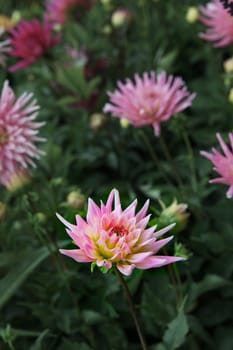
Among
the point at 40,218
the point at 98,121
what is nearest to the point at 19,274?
the point at 40,218

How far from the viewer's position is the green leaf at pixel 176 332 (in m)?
0.80

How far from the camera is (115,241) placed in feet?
2.03

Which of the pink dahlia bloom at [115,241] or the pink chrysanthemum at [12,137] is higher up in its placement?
the pink chrysanthemum at [12,137]

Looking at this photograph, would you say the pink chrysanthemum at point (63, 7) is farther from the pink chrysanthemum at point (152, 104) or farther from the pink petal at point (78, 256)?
the pink petal at point (78, 256)

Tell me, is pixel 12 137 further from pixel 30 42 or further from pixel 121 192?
pixel 30 42

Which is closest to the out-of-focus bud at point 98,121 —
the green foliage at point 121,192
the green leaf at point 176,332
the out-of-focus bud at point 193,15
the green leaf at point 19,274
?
the green foliage at point 121,192

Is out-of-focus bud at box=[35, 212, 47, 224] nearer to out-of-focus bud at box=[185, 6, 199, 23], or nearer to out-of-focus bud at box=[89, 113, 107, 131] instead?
out-of-focus bud at box=[89, 113, 107, 131]

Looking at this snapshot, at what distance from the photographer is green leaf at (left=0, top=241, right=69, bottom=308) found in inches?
37.0

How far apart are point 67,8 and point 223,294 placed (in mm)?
1024

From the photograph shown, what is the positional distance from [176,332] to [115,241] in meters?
0.26

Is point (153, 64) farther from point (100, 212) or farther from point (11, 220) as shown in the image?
point (100, 212)

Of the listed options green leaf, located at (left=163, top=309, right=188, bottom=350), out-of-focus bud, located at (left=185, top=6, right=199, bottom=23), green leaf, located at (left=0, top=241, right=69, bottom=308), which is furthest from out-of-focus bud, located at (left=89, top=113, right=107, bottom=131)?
green leaf, located at (left=163, top=309, right=188, bottom=350)

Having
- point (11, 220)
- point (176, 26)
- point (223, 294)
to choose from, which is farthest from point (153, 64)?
point (223, 294)

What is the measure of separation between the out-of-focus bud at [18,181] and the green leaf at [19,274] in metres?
0.12
